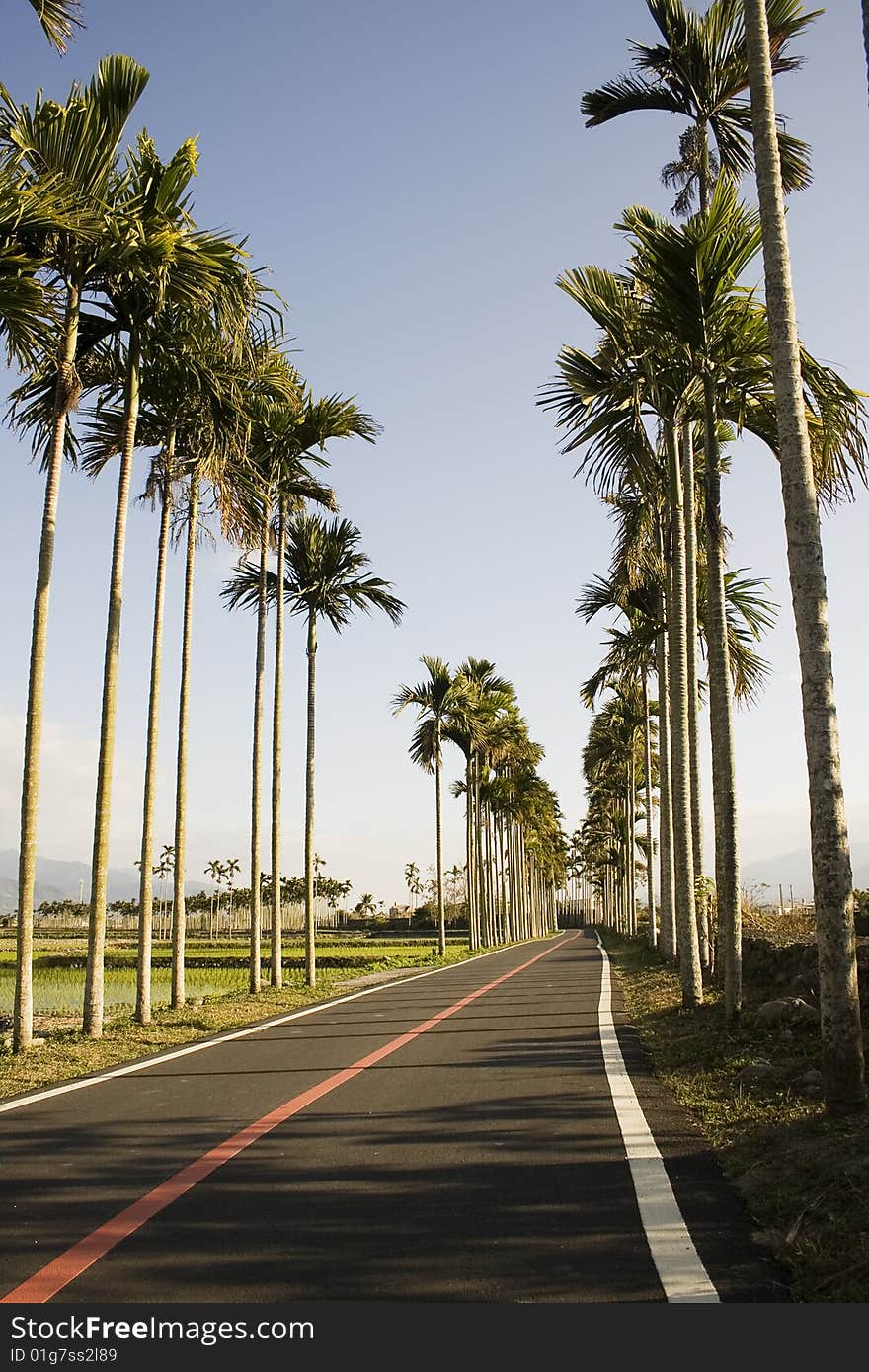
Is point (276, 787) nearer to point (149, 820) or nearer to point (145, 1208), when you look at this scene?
point (149, 820)

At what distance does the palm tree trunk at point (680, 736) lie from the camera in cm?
1441

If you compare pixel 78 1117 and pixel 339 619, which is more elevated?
pixel 339 619

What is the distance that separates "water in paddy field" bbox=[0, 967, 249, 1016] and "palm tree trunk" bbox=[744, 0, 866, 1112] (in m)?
14.2

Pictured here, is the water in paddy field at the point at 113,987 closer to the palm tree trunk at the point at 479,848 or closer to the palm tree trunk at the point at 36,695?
the palm tree trunk at the point at 36,695

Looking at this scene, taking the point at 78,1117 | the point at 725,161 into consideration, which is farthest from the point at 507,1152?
the point at 725,161

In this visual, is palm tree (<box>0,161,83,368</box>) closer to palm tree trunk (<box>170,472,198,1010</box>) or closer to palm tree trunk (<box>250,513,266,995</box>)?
palm tree trunk (<box>170,472,198,1010</box>)

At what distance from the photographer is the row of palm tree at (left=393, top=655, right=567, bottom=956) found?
145ft

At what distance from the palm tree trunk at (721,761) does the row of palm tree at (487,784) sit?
29.1 meters

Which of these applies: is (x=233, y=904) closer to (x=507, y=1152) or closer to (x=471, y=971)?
(x=471, y=971)

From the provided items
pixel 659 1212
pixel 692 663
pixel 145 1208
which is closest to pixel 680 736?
pixel 692 663

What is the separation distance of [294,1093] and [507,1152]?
8.82 feet

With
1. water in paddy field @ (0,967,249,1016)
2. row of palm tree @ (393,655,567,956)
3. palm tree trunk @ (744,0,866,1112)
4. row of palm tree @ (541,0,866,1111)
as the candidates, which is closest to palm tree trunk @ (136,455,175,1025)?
water in paddy field @ (0,967,249,1016)

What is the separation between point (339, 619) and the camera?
83.8 feet

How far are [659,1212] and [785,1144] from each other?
1.62 meters
